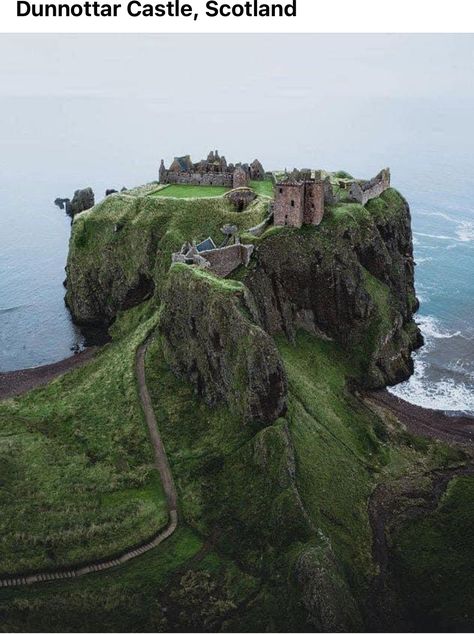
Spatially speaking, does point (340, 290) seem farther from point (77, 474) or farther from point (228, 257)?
point (77, 474)

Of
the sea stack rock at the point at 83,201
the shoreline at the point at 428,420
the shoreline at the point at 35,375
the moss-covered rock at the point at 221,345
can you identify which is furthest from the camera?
the sea stack rock at the point at 83,201

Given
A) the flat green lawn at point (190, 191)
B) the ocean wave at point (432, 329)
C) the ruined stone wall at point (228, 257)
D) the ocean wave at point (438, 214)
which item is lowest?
the ocean wave at point (432, 329)

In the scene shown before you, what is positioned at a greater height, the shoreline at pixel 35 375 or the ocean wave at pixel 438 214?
the ocean wave at pixel 438 214

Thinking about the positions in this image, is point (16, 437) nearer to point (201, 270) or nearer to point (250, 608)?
point (201, 270)

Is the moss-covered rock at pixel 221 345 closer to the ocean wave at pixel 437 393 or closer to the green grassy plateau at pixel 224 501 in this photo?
the green grassy plateau at pixel 224 501

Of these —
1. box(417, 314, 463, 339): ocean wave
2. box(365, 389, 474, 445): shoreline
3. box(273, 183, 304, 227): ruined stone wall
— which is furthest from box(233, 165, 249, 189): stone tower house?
box(365, 389, 474, 445): shoreline

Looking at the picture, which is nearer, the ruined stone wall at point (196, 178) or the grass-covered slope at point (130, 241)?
the grass-covered slope at point (130, 241)

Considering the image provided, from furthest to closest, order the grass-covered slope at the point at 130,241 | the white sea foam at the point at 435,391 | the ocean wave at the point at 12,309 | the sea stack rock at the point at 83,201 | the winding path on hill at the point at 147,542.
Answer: the sea stack rock at the point at 83,201 < the ocean wave at the point at 12,309 < the grass-covered slope at the point at 130,241 < the white sea foam at the point at 435,391 < the winding path on hill at the point at 147,542

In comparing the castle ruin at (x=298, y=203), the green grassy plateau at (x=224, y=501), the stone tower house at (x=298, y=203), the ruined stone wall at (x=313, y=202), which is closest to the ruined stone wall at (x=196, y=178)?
the castle ruin at (x=298, y=203)

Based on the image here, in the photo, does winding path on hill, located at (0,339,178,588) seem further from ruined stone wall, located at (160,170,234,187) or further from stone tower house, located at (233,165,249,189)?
ruined stone wall, located at (160,170,234,187)
